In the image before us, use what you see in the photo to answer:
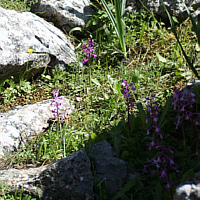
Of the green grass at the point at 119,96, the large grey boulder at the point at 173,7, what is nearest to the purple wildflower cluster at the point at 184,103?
the green grass at the point at 119,96

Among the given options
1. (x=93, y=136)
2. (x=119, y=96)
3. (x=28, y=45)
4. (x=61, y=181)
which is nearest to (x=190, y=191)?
(x=61, y=181)

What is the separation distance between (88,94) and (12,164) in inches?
52.5

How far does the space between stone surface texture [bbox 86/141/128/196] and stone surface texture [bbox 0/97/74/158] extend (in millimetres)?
666

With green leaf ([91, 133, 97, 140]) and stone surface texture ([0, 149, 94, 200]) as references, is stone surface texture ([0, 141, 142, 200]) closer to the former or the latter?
stone surface texture ([0, 149, 94, 200])

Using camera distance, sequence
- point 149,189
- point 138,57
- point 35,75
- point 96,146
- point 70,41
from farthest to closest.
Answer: point 70,41 → point 138,57 → point 35,75 → point 96,146 → point 149,189

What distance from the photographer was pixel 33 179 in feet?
6.62

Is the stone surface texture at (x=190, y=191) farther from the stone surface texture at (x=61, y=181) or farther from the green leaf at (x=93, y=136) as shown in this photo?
the green leaf at (x=93, y=136)

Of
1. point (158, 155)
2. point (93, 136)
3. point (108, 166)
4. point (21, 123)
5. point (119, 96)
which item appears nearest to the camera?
point (158, 155)

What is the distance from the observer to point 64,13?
4.08 m

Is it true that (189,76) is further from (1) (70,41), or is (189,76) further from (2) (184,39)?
(1) (70,41)

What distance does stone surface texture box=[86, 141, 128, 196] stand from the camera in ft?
6.63

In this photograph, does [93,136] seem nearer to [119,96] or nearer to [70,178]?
[70,178]

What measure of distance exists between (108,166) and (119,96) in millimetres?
1191

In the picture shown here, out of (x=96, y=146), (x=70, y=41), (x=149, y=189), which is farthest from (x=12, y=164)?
(x=70, y=41)
